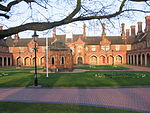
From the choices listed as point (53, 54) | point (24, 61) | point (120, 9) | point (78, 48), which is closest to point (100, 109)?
point (120, 9)

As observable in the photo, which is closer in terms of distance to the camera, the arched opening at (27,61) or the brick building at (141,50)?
the brick building at (141,50)

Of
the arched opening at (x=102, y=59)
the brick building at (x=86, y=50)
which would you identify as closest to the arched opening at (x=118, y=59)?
the brick building at (x=86, y=50)

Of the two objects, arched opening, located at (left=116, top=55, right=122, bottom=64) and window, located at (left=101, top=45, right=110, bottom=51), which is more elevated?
window, located at (left=101, top=45, right=110, bottom=51)

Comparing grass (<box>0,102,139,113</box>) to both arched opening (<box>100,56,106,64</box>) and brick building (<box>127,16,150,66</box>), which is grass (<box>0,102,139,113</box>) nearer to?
brick building (<box>127,16,150,66</box>)

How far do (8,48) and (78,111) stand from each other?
2382 inches

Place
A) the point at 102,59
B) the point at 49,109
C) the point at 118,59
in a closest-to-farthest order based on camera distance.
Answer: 1. the point at 49,109
2. the point at 102,59
3. the point at 118,59

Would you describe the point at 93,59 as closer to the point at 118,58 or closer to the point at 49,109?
the point at 118,58

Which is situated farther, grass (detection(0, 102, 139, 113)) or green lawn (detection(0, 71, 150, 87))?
green lawn (detection(0, 71, 150, 87))

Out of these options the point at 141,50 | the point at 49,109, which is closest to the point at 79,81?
the point at 49,109

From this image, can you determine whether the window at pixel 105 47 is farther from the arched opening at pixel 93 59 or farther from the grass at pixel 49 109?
the grass at pixel 49 109

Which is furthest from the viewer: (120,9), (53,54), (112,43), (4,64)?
(112,43)

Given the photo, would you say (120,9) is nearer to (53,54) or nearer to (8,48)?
(53,54)

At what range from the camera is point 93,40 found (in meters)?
62.9

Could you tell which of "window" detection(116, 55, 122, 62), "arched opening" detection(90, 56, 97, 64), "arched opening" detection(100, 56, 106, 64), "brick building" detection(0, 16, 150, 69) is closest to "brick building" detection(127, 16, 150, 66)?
"brick building" detection(0, 16, 150, 69)
